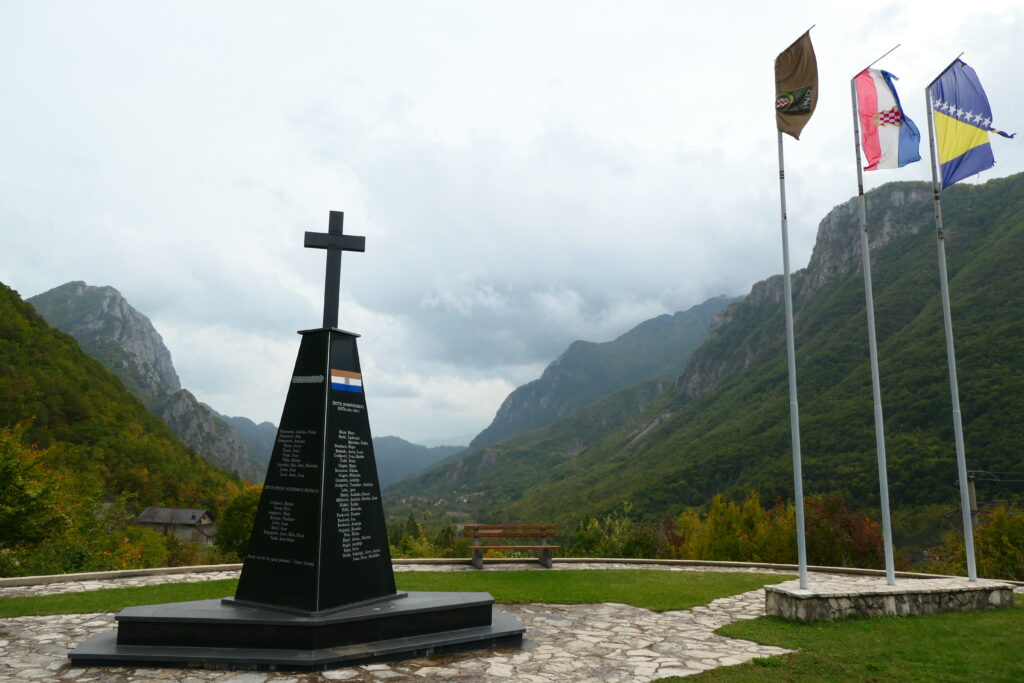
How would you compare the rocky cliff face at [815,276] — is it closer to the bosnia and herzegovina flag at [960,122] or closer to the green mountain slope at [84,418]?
the bosnia and herzegovina flag at [960,122]

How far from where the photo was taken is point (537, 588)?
10062 mm

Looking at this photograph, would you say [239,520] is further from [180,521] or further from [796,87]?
[180,521]

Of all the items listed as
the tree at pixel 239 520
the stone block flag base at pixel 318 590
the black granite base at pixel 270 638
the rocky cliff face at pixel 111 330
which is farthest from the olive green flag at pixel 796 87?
the rocky cliff face at pixel 111 330

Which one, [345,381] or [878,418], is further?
[878,418]

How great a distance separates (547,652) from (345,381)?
3577mm

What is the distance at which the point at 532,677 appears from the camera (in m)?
5.43

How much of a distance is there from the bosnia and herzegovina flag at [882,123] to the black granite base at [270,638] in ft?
29.0

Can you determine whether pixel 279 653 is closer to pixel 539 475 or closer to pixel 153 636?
pixel 153 636

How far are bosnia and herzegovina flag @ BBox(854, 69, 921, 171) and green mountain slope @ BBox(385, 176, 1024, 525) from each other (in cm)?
3021

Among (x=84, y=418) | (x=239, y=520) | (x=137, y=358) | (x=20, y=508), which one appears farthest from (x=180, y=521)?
(x=137, y=358)

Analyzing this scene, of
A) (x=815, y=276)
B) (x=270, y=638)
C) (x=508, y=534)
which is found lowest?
(x=270, y=638)

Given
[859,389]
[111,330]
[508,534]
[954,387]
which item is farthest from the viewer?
[111,330]

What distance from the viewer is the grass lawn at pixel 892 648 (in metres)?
5.45

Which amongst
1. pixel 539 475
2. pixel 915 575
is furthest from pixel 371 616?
pixel 539 475
